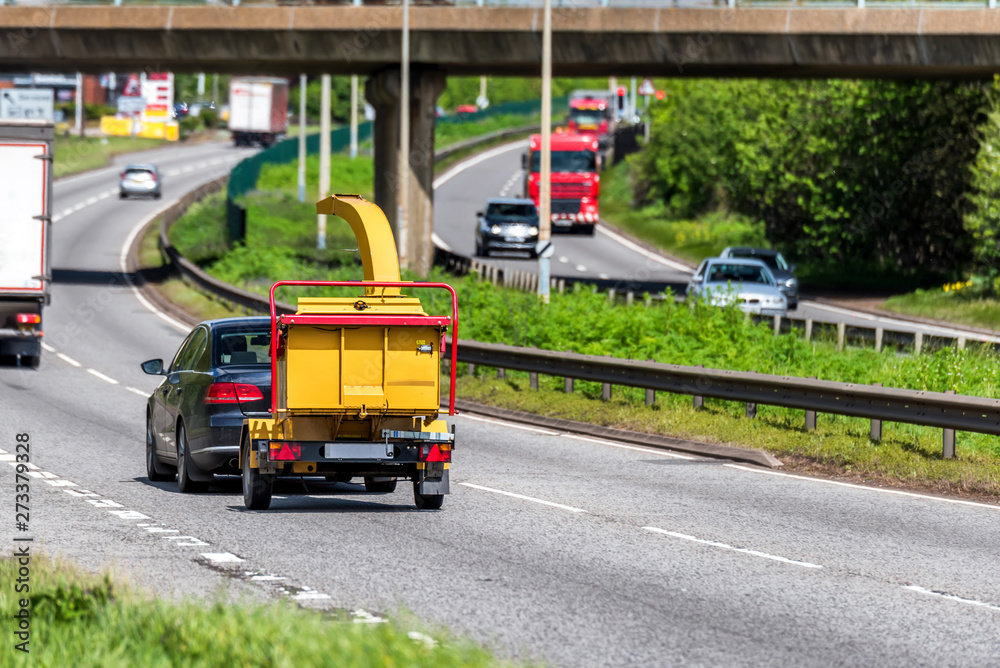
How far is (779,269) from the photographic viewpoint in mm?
39375

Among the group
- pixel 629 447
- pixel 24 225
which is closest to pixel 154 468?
pixel 629 447

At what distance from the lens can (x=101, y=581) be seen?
8.32 metres

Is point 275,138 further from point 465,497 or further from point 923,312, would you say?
point 465,497

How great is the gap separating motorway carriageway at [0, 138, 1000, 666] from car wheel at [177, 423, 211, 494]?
0.16 meters

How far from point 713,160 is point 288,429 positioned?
51923mm

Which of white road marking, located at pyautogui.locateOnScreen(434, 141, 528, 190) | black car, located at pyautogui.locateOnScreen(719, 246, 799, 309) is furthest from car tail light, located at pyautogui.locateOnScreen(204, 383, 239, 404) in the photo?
white road marking, located at pyautogui.locateOnScreen(434, 141, 528, 190)

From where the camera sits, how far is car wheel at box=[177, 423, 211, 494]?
13.4m

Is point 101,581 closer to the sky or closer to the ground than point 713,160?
closer to the ground

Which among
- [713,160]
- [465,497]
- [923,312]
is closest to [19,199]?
[465,497]

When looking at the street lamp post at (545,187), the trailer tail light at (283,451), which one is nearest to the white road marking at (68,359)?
the street lamp post at (545,187)

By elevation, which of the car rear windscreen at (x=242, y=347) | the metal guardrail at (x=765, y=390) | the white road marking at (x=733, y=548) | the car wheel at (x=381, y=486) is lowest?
the car wheel at (x=381, y=486)

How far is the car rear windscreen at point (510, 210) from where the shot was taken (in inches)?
2121

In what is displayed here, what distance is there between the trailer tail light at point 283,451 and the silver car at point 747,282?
20.0m

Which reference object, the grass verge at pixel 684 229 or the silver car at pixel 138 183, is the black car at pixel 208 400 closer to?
the grass verge at pixel 684 229
